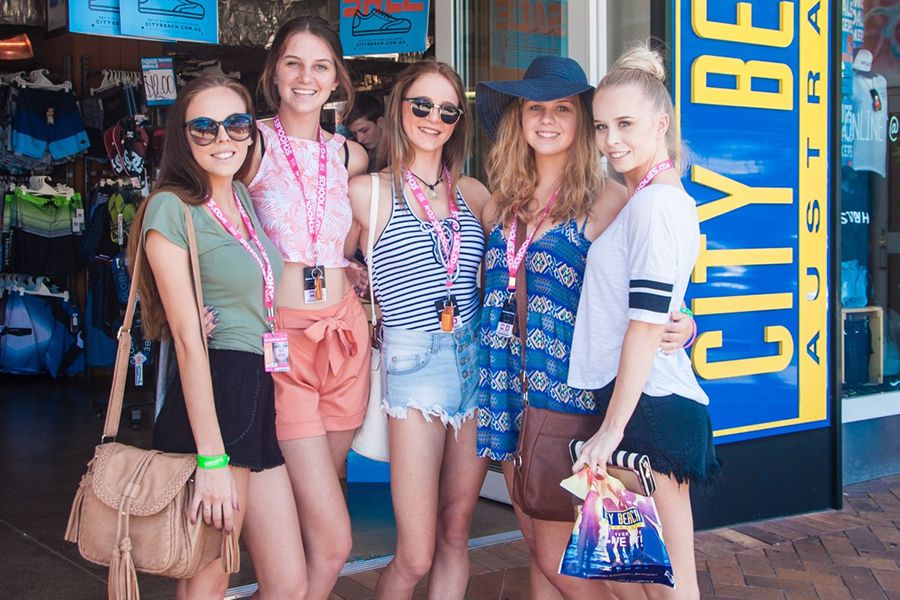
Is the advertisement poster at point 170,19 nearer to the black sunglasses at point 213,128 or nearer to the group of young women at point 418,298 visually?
the group of young women at point 418,298

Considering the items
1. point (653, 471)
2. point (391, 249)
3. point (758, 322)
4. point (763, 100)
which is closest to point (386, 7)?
point (763, 100)

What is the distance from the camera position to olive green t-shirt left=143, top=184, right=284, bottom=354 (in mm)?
2471

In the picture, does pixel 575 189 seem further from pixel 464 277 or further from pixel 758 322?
pixel 758 322

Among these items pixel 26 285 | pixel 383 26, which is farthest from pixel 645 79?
pixel 26 285

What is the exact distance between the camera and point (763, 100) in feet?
15.4

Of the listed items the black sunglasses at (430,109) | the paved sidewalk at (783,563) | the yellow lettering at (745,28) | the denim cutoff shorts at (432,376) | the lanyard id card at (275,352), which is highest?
the yellow lettering at (745,28)

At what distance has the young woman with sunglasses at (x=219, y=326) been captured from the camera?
8.10ft

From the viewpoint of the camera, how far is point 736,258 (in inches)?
182

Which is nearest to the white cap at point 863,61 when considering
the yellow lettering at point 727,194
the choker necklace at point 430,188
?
Answer: the yellow lettering at point 727,194

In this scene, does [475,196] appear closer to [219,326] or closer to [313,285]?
[313,285]

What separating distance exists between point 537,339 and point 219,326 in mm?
884

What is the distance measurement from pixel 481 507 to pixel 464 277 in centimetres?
231

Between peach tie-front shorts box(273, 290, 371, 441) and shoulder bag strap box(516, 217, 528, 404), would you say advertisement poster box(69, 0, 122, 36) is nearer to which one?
peach tie-front shorts box(273, 290, 371, 441)

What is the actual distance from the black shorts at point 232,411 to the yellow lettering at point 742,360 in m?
2.50
